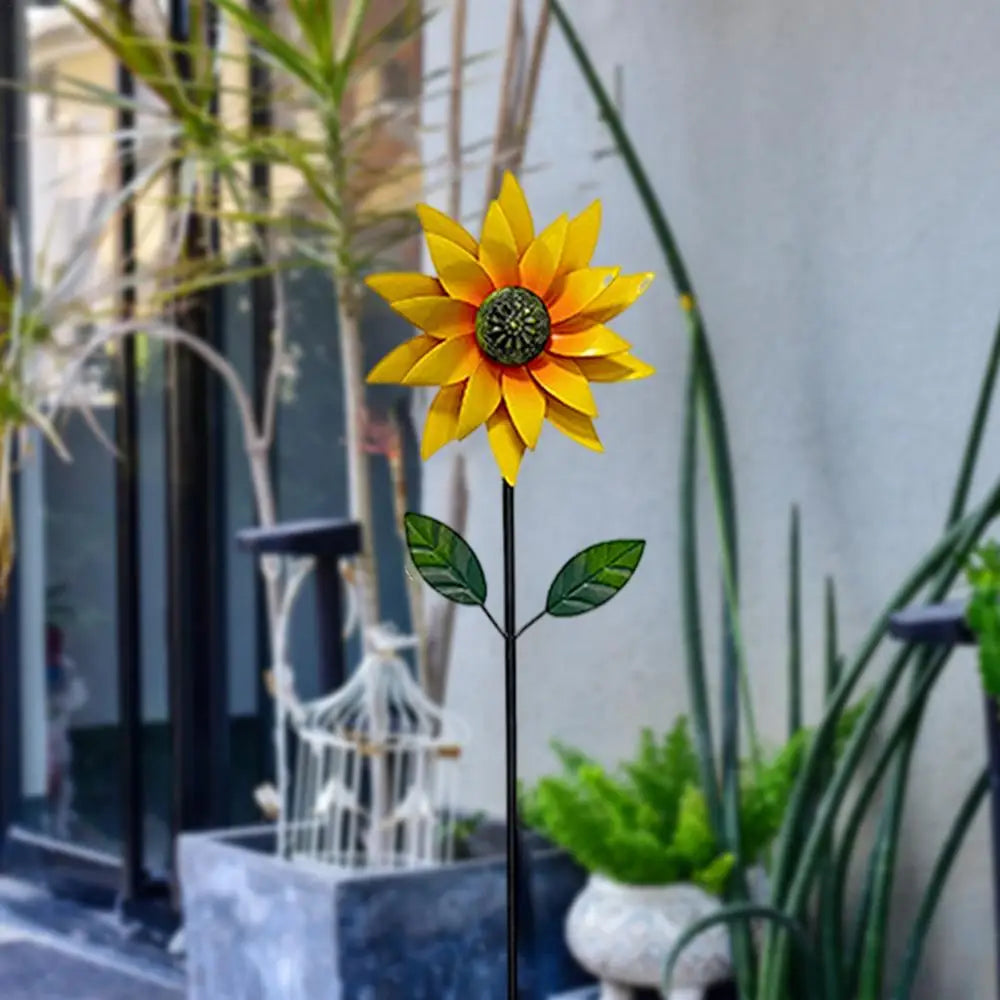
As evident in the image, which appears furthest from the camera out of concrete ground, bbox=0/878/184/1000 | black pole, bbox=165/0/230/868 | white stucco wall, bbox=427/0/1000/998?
black pole, bbox=165/0/230/868

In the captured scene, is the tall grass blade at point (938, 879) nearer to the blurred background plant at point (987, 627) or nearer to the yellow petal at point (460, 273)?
the blurred background plant at point (987, 627)

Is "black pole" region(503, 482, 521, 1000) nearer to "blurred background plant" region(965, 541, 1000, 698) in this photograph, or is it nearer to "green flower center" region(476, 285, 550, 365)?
"green flower center" region(476, 285, 550, 365)

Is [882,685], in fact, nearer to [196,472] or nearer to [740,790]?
[740,790]

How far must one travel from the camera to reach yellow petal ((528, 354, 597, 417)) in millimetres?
688

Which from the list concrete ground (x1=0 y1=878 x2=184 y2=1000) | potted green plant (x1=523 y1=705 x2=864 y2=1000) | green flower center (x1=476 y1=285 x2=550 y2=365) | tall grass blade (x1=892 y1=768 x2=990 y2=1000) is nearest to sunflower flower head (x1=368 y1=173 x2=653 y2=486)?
green flower center (x1=476 y1=285 x2=550 y2=365)

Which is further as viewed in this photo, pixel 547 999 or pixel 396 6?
pixel 396 6

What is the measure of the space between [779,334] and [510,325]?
1368mm

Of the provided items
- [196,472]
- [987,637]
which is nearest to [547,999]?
[987,637]

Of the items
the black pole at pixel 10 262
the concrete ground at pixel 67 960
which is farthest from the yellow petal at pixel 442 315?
the black pole at pixel 10 262

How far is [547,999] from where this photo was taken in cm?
208

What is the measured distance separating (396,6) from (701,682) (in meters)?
1.23

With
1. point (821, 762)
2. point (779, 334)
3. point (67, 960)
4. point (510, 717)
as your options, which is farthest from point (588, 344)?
point (67, 960)

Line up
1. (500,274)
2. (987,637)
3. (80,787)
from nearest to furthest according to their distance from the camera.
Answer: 1. (500,274)
2. (987,637)
3. (80,787)

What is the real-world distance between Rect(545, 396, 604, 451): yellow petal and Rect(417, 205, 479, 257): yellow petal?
2.8 inches
